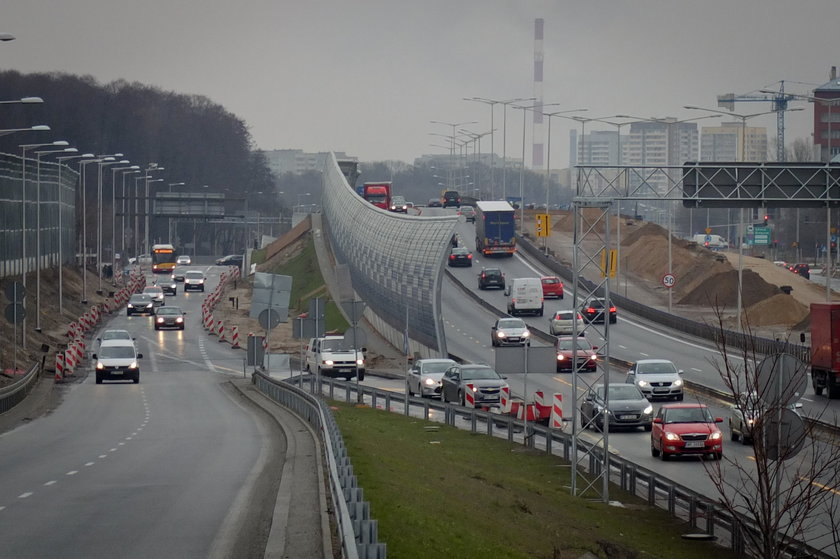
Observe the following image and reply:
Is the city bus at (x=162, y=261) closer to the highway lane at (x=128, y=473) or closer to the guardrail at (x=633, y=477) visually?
the highway lane at (x=128, y=473)

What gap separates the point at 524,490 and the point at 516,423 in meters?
9.44

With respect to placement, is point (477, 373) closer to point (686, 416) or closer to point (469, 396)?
point (469, 396)

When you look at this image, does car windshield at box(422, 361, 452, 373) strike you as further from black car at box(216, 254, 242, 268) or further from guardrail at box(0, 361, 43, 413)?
black car at box(216, 254, 242, 268)

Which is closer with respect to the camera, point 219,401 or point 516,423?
point 516,423

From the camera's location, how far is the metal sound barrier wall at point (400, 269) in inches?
2677

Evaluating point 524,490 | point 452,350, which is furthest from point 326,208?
point 524,490

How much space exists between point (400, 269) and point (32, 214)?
30.3 meters

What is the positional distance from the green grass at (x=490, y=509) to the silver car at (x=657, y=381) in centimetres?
1299

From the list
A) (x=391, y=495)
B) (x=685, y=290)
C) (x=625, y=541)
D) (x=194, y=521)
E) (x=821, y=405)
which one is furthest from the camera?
(x=685, y=290)

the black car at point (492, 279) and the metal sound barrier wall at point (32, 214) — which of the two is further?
the black car at point (492, 279)

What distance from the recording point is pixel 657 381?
151 ft

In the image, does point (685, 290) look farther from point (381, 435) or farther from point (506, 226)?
point (381, 435)

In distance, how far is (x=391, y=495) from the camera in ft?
→ 65.5

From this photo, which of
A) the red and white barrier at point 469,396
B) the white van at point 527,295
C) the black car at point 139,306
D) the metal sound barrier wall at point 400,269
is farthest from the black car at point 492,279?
the red and white barrier at point 469,396
